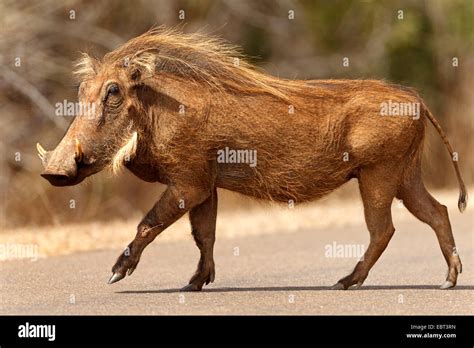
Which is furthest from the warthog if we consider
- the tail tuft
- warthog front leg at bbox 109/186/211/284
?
the tail tuft

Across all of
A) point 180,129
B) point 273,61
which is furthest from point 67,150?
point 273,61

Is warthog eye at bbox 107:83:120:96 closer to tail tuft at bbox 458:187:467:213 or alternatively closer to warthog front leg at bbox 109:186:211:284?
warthog front leg at bbox 109:186:211:284

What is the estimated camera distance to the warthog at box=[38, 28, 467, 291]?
10.1 m

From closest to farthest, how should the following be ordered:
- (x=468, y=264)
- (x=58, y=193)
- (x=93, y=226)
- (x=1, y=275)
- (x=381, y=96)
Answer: (x=381, y=96)
(x=1, y=275)
(x=468, y=264)
(x=93, y=226)
(x=58, y=193)

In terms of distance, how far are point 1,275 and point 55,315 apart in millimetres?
3218

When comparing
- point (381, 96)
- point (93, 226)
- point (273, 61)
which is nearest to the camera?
point (381, 96)

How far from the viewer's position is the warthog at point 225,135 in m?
10.1

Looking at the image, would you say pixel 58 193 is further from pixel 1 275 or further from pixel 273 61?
pixel 1 275

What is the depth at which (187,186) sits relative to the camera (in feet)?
33.0

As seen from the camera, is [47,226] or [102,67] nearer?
[102,67]

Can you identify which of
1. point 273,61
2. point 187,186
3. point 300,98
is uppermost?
point 273,61

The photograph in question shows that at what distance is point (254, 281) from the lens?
11266 mm

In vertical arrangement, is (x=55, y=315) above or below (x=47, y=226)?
below

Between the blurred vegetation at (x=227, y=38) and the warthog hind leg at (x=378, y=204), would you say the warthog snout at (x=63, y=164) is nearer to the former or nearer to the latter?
the warthog hind leg at (x=378, y=204)
